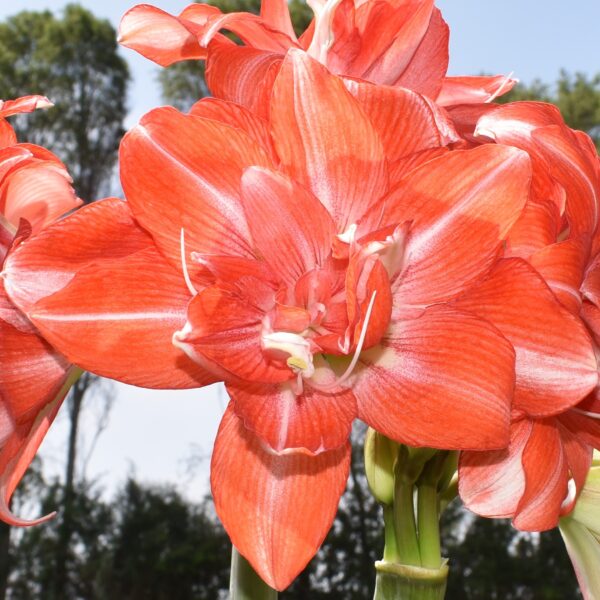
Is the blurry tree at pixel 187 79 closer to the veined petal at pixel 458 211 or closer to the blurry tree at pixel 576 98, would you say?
the blurry tree at pixel 576 98

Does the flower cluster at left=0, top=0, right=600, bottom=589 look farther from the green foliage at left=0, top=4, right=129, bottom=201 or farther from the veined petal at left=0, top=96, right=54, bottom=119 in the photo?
the green foliage at left=0, top=4, right=129, bottom=201

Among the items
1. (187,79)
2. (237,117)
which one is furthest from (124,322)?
(187,79)

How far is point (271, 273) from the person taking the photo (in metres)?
0.41

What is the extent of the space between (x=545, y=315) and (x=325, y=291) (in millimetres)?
102

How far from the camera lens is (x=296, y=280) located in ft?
1.33

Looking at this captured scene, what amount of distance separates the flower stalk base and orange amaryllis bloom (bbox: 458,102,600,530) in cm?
9

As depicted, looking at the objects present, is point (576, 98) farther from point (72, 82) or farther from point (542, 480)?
point (542, 480)

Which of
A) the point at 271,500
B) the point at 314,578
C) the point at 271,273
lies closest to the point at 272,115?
the point at 271,273

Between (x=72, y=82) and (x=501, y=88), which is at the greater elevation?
(x=501, y=88)

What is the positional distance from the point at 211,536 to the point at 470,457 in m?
6.34

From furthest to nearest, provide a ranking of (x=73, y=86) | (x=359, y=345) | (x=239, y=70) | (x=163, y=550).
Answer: (x=73, y=86)
(x=163, y=550)
(x=239, y=70)
(x=359, y=345)

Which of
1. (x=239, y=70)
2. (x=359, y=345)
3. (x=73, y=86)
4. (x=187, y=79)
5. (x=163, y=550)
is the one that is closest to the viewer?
(x=359, y=345)

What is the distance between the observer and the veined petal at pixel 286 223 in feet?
1.29

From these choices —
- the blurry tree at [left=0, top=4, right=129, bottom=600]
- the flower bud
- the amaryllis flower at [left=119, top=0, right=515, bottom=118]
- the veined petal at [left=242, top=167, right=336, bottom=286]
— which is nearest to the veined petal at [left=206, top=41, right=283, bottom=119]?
the amaryllis flower at [left=119, top=0, right=515, bottom=118]
